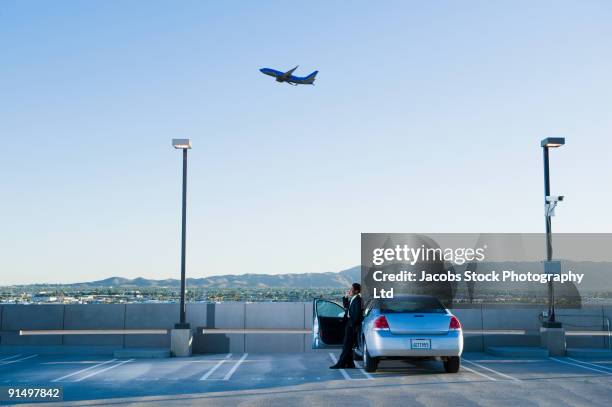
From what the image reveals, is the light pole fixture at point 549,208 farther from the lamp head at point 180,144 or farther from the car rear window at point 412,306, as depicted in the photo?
the lamp head at point 180,144

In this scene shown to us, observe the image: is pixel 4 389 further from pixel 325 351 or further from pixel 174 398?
pixel 325 351

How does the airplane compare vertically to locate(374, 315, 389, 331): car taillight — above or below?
above

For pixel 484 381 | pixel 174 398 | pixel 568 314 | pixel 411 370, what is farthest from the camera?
pixel 568 314

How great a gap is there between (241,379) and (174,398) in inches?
107

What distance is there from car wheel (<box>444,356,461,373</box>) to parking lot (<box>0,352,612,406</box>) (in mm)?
151

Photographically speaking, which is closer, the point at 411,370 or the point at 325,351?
the point at 411,370

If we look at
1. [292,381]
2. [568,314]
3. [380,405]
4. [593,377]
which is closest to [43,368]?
[292,381]

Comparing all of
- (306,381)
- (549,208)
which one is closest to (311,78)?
→ (549,208)

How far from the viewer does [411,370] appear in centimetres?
1490

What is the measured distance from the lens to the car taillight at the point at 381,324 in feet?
44.8

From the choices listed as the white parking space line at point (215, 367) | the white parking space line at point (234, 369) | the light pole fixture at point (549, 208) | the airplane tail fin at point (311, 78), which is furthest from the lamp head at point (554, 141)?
the airplane tail fin at point (311, 78)

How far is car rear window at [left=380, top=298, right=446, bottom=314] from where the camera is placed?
13852 mm

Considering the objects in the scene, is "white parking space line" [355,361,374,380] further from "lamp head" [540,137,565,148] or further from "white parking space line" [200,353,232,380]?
"lamp head" [540,137,565,148]

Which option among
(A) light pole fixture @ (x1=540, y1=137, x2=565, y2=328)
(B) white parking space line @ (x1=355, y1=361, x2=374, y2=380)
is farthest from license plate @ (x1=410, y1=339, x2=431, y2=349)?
(A) light pole fixture @ (x1=540, y1=137, x2=565, y2=328)
